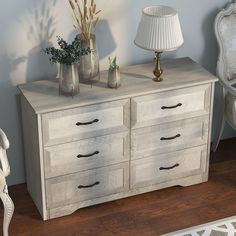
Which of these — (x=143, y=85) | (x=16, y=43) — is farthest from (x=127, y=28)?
(x=16, y=43)

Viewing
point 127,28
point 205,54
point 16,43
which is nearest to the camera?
point 16,43

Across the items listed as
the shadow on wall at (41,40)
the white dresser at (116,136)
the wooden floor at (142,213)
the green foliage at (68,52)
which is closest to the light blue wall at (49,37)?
the shadow on wall at (41,40)

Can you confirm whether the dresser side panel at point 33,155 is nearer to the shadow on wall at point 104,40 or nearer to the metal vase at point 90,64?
the metal vase at point 90,64

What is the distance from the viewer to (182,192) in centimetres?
364

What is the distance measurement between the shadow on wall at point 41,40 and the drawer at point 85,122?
1.36ft

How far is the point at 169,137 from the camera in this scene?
11.4ft

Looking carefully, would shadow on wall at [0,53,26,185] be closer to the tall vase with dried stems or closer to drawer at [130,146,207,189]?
the tall vase with dried stems

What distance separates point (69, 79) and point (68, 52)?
0.14 meters

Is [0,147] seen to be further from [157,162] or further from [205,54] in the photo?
[205,54]

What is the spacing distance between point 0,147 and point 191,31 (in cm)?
142

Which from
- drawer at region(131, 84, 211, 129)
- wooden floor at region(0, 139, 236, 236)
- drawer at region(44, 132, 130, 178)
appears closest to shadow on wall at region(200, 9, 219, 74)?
drawer at region(131, 84, 211, 129)

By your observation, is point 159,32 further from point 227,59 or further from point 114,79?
point 227,59

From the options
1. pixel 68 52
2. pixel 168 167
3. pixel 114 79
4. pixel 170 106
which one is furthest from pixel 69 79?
pixel 168 167

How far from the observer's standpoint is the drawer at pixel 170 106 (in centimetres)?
331
